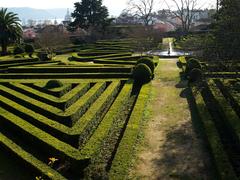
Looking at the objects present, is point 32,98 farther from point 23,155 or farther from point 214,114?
point 214,114

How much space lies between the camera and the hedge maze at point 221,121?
442 inches

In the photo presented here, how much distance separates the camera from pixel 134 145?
13.1 m

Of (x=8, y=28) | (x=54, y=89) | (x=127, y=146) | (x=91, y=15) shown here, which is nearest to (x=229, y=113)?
(x=127, y=146)

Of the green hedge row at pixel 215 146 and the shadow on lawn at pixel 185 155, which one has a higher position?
the green hedge row at pixel 215 146

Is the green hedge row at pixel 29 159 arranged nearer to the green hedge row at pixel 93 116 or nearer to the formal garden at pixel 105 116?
the formal garden at pixel 105 116

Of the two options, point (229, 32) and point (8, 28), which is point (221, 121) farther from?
point (8, 28)

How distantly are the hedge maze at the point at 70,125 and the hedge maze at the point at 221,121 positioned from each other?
2736mm

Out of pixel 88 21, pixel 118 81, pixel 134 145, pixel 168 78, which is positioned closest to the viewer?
pixel 134 145

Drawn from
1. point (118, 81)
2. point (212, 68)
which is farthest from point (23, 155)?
point (118, 81)

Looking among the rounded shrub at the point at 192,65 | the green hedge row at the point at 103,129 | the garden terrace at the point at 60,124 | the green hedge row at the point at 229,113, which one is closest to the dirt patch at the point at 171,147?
the garden terrace at the point at 60,124

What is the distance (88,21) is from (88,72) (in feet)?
124

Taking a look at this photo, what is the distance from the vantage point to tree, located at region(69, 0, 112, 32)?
61.3 metres

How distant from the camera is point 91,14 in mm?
62125

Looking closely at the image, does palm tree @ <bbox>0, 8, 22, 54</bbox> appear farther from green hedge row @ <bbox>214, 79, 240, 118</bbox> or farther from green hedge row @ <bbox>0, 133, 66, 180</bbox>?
green hedge row @ <bbox>0, 133, 66, 180</bbox>
